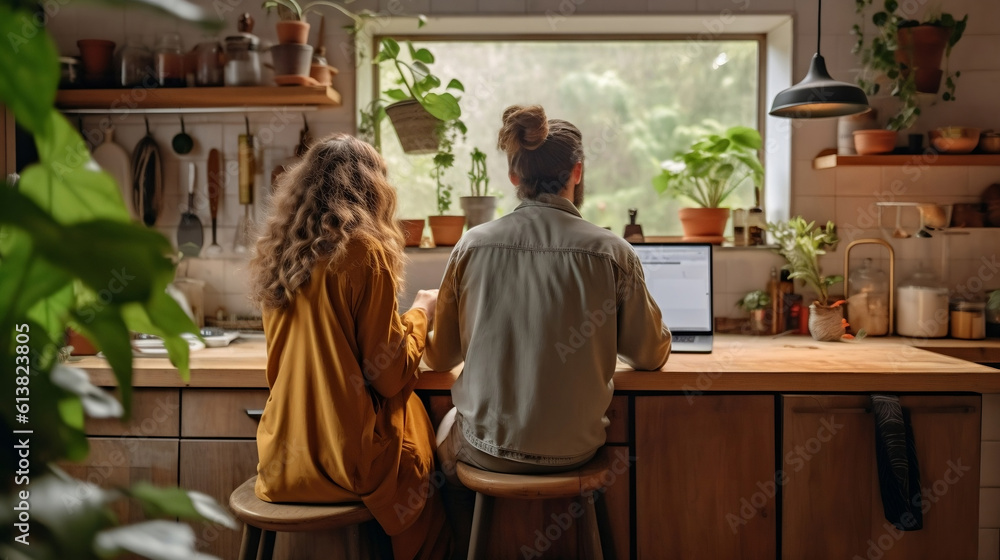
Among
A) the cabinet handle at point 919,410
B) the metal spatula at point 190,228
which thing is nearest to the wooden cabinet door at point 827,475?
the cabinet handle at point 919,410

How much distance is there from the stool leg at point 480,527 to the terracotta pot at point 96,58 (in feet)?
7.09

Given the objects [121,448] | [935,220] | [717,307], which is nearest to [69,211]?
[121,448]

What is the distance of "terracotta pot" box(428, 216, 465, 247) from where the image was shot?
10.2ft

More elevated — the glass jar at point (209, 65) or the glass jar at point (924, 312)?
the glass jar at point (209, 65)

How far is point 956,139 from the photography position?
9.52 ft

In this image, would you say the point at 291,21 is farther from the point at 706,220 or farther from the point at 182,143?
the point at 706,220

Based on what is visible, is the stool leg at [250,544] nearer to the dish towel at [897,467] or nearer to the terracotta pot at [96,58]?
the dish towel at [897,467]

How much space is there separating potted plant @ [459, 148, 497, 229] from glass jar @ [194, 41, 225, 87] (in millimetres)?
976

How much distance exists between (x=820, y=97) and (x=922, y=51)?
0.81 metres

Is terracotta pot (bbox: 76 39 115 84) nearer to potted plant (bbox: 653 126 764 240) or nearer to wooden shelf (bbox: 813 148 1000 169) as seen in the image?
potted plant (bbox: 653 126 764 240)

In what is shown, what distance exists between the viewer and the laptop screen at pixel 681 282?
2.73m

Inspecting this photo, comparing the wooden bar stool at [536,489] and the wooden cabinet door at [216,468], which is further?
the wooden cabinet door at [216,468]

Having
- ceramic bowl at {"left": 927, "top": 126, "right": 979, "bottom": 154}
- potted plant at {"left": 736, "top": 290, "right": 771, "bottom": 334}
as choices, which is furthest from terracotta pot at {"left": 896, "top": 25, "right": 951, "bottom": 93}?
potted plant at {"left": 736, "top": 290, "right": 771, "bottom": 334}

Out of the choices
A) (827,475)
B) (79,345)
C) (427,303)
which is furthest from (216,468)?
(827,475)
